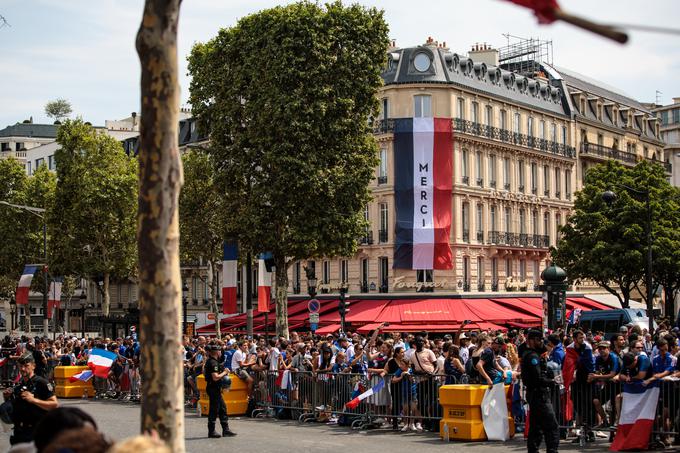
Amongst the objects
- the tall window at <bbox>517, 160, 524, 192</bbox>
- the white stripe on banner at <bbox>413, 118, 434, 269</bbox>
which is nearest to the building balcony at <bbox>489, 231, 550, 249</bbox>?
the tall window at <bbox>517, 160, 524, 192</bbox>

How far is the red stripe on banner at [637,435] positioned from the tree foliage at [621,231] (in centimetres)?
3720

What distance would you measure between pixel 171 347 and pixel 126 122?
305ft

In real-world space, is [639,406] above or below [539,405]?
below

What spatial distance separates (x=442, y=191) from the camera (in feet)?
169

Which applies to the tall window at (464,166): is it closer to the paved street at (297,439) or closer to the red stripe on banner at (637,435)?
the paved street at (297,439)

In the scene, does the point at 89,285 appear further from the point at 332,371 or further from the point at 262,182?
the point at 332,371

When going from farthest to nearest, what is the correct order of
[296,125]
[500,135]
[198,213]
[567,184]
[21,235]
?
[21,235] < [567,184] < [500,135] < [198,213] < [296,125]

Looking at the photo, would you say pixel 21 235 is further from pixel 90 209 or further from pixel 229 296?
pixel 229 296

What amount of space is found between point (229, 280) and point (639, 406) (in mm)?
23354

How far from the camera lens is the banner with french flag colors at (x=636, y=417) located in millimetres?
15586

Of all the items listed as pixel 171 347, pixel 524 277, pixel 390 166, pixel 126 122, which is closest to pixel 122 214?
pixel 390 166

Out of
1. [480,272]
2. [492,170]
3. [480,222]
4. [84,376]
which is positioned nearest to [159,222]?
[84,376]

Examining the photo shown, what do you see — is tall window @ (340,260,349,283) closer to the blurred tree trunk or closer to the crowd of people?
the crowd of people

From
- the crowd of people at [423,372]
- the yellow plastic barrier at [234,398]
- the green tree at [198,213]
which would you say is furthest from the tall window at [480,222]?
the yellow plastic barrier at [234,398]
